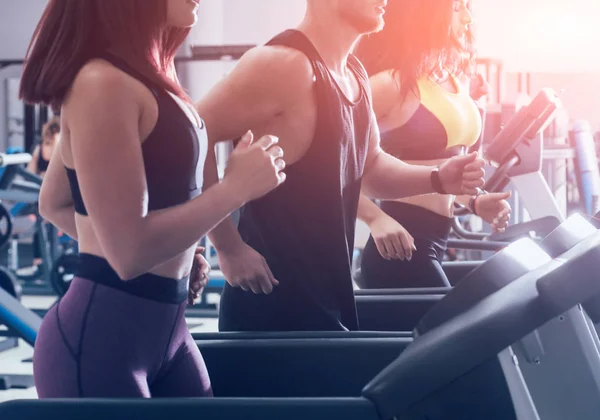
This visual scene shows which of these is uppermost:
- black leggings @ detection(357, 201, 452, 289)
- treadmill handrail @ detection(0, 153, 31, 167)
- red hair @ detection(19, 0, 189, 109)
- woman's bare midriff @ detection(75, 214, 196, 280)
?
red hair @ detection(19, 0, 189, 109)

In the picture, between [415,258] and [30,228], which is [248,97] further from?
[30,228]

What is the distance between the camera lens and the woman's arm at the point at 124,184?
40.7 inches

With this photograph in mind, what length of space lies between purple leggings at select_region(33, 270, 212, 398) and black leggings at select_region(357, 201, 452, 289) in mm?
1059

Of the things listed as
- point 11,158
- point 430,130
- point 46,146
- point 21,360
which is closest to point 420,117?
point 430,130

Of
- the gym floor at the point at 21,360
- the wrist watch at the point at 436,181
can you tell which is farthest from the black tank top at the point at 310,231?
the gym floor at the point at 21,360

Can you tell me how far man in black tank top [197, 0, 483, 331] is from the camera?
1460mm

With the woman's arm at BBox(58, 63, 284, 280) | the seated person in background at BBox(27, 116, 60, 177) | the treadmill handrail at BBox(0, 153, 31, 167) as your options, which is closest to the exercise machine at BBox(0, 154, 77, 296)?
the treadmill handrail at BBox(0, 153, 31, 167)

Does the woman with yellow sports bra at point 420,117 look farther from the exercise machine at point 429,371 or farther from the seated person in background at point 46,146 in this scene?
the seated person in background at point 46,146

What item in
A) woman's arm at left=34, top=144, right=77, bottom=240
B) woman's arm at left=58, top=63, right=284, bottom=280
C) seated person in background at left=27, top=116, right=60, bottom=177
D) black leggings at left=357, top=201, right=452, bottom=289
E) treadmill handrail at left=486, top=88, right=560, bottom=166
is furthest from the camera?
seated person in background at left=27, top=116, right=60, bottom=177

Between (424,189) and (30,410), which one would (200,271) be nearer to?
→ (30,410)

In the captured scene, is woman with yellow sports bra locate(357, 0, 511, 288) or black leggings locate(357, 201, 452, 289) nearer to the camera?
woman with yellow sports bra locate(357, 0, 511, 288)

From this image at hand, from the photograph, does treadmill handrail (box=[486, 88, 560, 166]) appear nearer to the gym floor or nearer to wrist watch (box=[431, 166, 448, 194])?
wrist watch (box=[431, 166, 448, 194])

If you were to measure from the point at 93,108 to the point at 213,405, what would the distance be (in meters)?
0.37

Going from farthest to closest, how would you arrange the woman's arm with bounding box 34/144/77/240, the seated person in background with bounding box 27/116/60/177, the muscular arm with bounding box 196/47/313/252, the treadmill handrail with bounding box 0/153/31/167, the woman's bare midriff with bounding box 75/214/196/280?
the seated person in background with bounding box 27/116/60/177 < the treadmill handrail with bounding box 0/153/31/167 < the muscular arm with bounding box 196/47/313/252 < the woman's arm with bounding box 34/144/77/240 < the woman's bare midriff with bounding box 75/214/196/280
